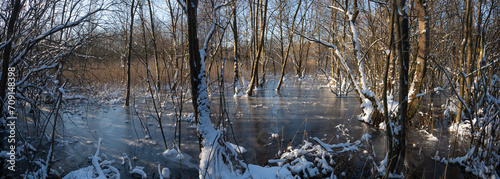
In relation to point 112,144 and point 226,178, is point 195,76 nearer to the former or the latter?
point 226,178

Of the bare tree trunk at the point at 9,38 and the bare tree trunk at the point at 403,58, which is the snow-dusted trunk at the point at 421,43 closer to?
the bare tree trunk at the point at 403,58

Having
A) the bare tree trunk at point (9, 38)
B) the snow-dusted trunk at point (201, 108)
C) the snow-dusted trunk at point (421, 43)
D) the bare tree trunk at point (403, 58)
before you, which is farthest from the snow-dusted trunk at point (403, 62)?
the bare tree trunk at point (9, 38)

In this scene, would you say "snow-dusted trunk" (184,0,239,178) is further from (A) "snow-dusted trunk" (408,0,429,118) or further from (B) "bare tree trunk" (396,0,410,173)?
(A) "snow-dusted trunk" (408,0,429,118)

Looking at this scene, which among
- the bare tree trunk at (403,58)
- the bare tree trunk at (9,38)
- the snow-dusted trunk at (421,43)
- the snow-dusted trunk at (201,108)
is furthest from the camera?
the snow-dusted trunk at (421,43)

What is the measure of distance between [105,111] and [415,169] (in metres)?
8.09

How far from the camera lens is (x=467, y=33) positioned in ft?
14.4

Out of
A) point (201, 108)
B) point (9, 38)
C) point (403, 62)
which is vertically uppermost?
point (9, 38)

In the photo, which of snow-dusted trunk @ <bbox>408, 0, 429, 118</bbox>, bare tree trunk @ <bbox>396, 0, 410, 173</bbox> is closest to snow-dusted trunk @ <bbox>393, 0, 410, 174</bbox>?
bare tree trunk @ <bbox>396, 0, 410, 173</bbox>

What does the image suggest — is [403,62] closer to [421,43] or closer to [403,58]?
[403,58]

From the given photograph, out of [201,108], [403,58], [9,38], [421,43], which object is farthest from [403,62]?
[9,38]

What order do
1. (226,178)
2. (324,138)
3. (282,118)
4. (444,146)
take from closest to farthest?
(226,178) → (444,146) → (324,138) → (282,118)

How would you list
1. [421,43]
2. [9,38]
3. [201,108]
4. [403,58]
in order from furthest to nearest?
[421,43] → [9,38] → [201,108] → [403,58]

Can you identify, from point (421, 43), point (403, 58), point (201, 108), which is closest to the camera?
point (403, 58)

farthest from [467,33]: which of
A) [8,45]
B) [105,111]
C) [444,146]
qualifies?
[105,111]
